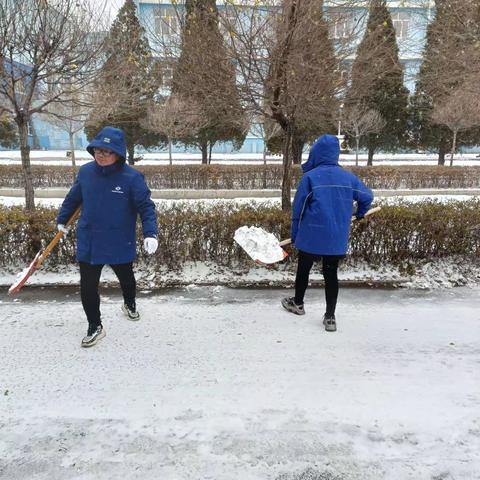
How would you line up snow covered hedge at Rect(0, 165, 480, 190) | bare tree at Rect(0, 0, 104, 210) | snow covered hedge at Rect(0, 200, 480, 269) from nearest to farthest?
snow covered hedge at Rect(0, 200, 480, 269)
bare tree at Rect(0, 0, 104, 210)
snow covered hedge at Rect(0, 165, 480, 190)

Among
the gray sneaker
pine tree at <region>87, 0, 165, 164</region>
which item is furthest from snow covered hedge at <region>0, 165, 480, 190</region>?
the gray sneaker

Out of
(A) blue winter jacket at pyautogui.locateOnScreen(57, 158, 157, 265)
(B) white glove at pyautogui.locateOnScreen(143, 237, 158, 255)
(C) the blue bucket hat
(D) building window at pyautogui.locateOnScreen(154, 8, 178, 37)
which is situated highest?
(D) building window at pyautogui.locateOnScreen(154, 8, 178, 37)

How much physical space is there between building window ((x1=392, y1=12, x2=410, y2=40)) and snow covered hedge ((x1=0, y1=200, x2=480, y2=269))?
3556 mm

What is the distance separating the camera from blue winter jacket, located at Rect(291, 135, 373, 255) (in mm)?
3176

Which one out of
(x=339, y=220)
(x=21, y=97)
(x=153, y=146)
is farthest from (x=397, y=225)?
(x=153, y=146)

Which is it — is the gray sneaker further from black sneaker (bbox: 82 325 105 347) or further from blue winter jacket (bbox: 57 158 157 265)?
black sneaker (bbox: 82 325 105 347)

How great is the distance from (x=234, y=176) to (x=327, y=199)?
10.2 m

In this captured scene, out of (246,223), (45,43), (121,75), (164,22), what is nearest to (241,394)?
(246,223)

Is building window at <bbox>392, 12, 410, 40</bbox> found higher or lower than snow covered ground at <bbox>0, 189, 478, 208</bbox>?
higher

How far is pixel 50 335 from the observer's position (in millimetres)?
3309

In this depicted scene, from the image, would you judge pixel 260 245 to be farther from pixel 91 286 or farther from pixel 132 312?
pixel 91 286

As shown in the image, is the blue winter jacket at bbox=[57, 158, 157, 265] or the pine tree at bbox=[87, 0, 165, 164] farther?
the pine tree at bbox=[87, 0, 165, 164]

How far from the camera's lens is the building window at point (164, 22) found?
5.69 meters

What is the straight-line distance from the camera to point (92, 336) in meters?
3.13
